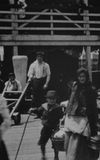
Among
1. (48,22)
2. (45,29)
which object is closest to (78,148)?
(45,29)

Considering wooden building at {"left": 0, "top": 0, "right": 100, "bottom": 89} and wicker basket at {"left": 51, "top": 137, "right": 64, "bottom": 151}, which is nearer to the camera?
wicker basket at {"left": 51, "top": 137, "right": 64, "bottom": 151}

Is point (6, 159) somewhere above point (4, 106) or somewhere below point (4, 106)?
below

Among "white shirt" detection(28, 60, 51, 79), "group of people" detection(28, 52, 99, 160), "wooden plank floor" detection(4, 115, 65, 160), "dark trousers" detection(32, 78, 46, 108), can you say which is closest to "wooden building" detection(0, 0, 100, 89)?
"white shirt" detection(28, 60, 51, 79)

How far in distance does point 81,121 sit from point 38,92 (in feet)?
23.0

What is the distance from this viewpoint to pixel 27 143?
8461 millimetres

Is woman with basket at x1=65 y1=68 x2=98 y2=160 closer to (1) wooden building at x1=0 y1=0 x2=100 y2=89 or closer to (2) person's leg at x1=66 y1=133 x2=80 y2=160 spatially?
(2) person's leg at x1=66 y1=133 x2=80 y2=160

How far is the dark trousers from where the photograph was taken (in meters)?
12.3

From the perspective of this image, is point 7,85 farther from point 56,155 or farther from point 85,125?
point 85,125

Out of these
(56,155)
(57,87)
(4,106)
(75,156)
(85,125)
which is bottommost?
(57,87)

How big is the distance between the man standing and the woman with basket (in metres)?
6.77

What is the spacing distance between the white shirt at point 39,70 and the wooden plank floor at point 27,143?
1965 millimetres

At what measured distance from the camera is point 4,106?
4281 millimetres

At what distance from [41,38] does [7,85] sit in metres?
4.71

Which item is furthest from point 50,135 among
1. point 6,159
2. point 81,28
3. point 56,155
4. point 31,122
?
point 81,28
